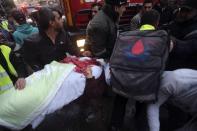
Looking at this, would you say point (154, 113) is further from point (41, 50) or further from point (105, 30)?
point (41, 50)

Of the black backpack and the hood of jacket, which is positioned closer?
the black backpack

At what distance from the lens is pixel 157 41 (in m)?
2.73

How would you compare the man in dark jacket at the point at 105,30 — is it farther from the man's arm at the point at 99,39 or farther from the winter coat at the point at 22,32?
the winter coat at the point at 22,32

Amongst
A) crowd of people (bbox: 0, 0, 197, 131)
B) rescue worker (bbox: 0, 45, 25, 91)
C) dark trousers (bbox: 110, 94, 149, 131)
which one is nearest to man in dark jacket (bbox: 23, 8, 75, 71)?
crowd of people (bbox: 0, 0, 197, 131)

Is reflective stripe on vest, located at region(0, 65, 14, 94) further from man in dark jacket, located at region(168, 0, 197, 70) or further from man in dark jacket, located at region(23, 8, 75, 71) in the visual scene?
man in dark jacket, located at region(168, 0, 197, 70)

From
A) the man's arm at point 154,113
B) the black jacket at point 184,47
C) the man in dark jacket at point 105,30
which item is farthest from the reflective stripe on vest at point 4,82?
the black jacket at point 184,47

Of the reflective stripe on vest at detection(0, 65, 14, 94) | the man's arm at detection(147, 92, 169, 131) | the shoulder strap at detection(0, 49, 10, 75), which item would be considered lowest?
the man's arm at detection(147, 92, 169, 131)

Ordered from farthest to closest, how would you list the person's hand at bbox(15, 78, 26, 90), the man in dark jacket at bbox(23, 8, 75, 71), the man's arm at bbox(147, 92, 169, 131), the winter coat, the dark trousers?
1. the winter coat
2. the man in dark jacket at bbox(23, 8, 75, 71)
3. the dark trousers
4. the person's hand at bbox(15, 78, 26, 90)
5. the man's arm at bbox(147, 92, 169, 131)

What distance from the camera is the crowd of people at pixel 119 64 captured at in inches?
107

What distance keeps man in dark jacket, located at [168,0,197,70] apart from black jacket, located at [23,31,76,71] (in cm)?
157

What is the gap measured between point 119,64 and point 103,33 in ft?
3.29

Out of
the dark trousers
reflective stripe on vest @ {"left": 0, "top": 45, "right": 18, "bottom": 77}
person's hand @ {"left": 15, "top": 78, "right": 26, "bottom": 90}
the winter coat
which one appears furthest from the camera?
the winter coat

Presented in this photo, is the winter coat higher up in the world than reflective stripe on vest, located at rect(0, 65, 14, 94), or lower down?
lower down

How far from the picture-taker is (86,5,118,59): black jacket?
3.73 m
